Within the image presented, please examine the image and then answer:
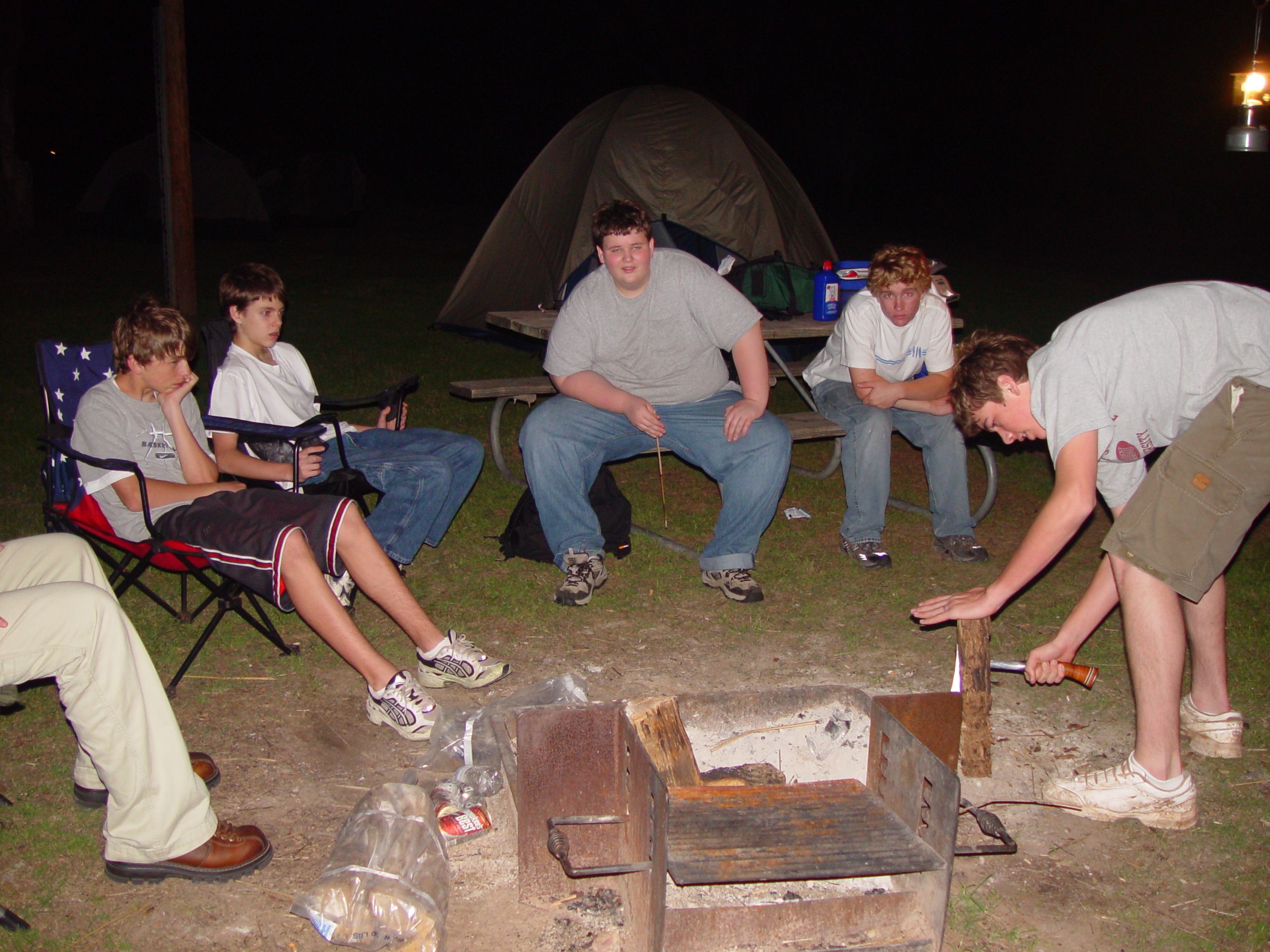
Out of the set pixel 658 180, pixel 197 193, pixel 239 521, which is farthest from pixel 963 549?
pixel 197 193

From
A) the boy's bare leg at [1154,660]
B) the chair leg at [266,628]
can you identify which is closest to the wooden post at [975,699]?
the boy's bare leg at [1154,660]

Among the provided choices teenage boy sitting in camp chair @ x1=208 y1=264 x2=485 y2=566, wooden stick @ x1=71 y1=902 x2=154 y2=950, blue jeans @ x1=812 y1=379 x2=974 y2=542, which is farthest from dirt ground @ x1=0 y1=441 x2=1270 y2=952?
teenage boy sitting in camp chair @ x1=208 y1=264 x2=485 y2=566

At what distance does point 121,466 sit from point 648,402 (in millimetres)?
1959

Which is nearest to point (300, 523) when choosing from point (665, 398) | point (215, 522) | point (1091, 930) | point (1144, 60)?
point (215, 522)

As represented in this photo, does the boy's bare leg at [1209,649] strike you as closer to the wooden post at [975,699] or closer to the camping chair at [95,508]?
the wooden post at [975,699]

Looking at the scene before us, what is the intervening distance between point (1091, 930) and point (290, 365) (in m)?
3.17

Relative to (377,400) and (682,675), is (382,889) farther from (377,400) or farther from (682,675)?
(377,400)

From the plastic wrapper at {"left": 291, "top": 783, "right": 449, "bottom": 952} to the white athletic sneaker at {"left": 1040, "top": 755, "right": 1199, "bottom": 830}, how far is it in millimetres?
1590

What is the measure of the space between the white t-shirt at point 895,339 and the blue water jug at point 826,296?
989 millimetres

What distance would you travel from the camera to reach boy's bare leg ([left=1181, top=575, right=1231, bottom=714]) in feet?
9.00

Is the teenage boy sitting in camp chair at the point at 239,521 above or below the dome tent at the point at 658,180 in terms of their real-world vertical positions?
below

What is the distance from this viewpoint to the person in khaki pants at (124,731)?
2148mm

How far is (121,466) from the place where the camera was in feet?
9.89

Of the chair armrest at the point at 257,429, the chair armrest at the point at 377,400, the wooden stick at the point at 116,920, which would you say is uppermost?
the chair armrest at the point at 257,429
